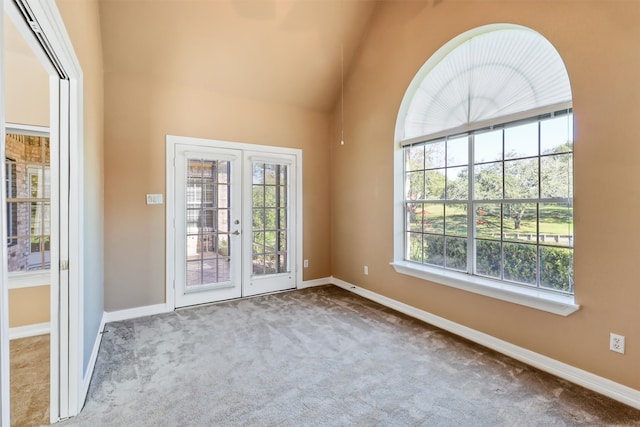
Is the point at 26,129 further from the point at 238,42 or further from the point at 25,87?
the point at 238,42

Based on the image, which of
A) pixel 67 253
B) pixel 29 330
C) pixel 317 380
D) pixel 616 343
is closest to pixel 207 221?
pixel 29 330

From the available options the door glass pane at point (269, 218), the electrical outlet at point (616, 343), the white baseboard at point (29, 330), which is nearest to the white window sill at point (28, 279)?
the white baseboard at point (29, 330)

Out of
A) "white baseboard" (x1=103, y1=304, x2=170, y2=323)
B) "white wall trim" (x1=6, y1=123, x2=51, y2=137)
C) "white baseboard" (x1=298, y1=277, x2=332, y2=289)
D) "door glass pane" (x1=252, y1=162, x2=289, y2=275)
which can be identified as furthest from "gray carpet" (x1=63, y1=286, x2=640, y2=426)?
"white wall trim" (x1=6, y1=123, x2=51, y2=137)

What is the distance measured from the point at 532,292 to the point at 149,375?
3.21 meters

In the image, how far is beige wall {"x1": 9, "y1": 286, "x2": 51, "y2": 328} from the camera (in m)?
3.00

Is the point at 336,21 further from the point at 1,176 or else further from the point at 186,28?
the point at 1,176

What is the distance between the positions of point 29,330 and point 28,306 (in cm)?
24

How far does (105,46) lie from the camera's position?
3332 millimetres

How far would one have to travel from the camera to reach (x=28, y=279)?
304 cm

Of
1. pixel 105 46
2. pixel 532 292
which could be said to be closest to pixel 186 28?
pixel 105 46

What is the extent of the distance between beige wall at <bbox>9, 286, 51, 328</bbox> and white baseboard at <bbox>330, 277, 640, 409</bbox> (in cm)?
379

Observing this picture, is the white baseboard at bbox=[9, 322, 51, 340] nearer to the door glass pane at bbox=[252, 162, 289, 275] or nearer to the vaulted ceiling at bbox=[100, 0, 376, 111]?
the door glass pane at bbox=[252, 162, 289, 275]

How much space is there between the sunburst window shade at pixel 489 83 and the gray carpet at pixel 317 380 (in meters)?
2.21

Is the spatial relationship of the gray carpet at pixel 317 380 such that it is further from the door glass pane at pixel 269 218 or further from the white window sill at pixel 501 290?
the door glass pane at pixel 269 218
